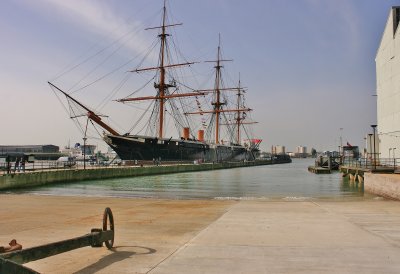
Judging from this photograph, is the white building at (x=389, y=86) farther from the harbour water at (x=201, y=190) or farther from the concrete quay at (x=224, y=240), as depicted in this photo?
the concrete quay at (x=224, y=240)

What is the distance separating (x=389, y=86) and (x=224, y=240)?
30.9 m

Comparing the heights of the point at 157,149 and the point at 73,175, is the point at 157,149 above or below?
above

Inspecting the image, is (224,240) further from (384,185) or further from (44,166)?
(44,166)

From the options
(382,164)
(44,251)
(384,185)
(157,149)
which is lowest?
(384,185)

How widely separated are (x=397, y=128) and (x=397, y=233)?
25.6 meters

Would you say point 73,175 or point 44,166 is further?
point 44,166

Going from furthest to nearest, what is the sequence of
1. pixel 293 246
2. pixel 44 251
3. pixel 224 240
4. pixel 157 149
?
pixel 157 149 < pixel 224 240 < pixel 293 246 < pixel 44 251

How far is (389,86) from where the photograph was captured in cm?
3416

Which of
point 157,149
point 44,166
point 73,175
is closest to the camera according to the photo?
point 73,175

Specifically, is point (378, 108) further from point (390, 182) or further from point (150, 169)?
point (150, 169)

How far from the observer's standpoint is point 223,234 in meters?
8.59

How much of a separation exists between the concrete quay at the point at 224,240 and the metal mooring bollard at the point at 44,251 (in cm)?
27

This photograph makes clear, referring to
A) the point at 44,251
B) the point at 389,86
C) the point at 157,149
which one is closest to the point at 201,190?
the point at 389,86

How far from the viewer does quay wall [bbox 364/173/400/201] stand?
18.0 meters
